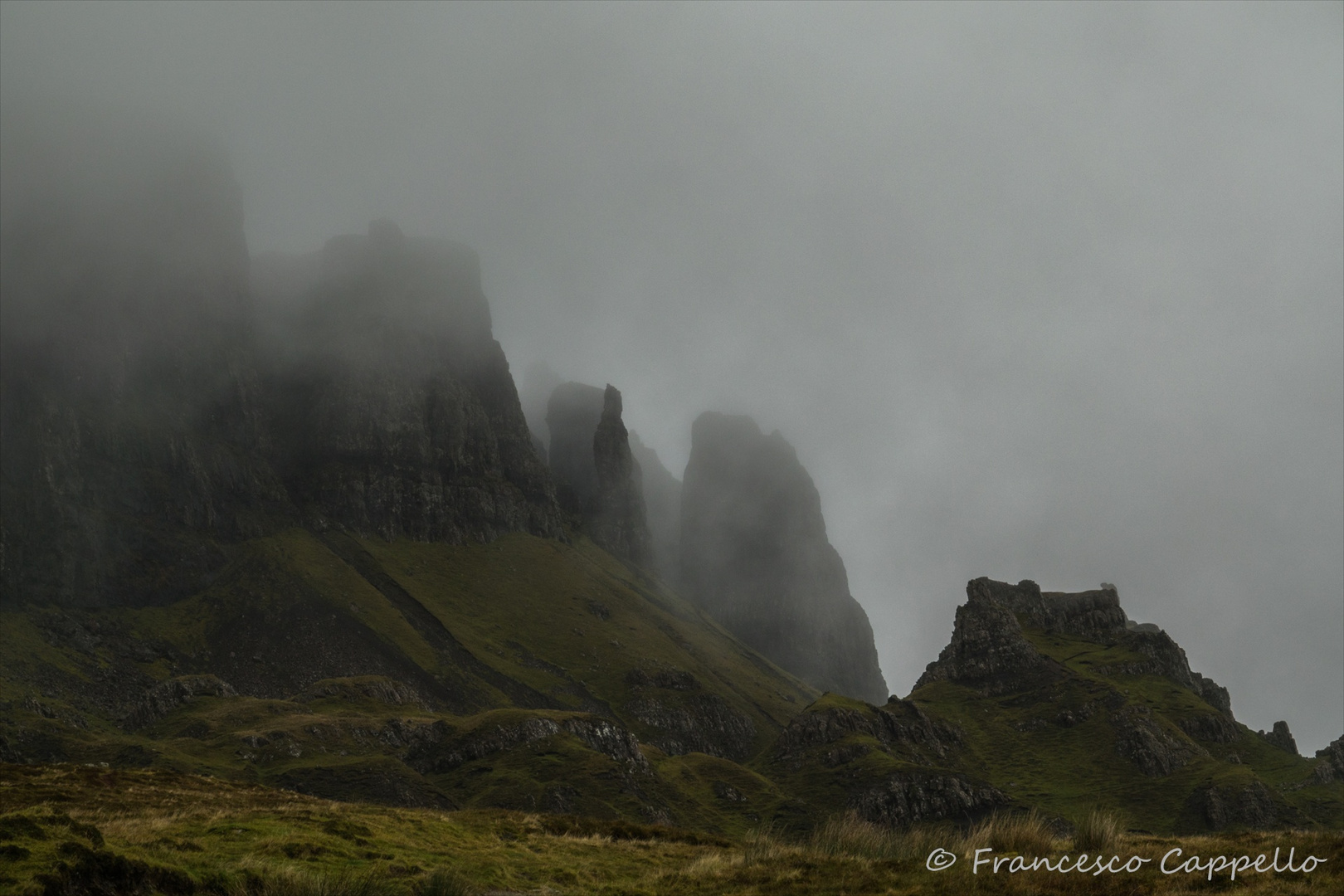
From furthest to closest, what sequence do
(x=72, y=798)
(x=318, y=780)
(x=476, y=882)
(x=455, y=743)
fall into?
(x=455, y=743)
(x=318, y=780)
(x=72, y=798)
(x=476, y=882)

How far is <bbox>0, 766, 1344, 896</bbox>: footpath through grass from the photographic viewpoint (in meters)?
21.5

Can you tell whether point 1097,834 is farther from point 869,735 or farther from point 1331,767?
point 1331,767

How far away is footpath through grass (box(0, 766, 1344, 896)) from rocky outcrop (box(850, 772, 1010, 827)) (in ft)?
423

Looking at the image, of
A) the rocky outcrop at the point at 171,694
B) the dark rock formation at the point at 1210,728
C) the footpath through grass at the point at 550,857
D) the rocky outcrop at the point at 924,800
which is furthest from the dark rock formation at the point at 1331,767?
the rocky outcrop at the point at 171,694

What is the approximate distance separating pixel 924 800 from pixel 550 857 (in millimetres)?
143096

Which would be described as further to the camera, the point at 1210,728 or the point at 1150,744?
the point at 1210,728

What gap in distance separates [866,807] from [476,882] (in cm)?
14811

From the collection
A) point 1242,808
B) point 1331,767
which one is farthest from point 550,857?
point 1331,767

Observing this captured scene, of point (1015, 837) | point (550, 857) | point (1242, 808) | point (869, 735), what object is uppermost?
point (1015, 837)

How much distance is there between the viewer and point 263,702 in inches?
6929

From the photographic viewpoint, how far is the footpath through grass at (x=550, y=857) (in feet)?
70.7

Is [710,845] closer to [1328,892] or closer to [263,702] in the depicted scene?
[1328,892]

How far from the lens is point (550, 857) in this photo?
35219 millimetres

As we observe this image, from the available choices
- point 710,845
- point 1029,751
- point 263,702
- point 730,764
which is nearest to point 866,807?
point 730,764
